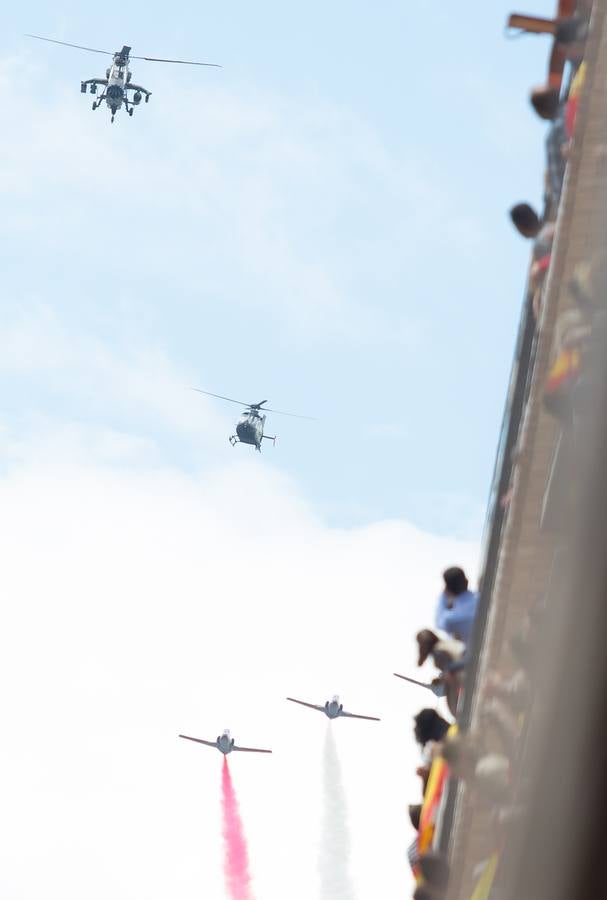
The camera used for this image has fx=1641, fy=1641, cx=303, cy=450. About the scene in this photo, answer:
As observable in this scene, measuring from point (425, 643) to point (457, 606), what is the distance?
3.80ft

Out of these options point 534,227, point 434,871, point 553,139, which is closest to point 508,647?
point 434,871

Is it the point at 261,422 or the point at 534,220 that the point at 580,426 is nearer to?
the point at 534,220

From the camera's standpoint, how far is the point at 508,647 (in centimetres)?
1609

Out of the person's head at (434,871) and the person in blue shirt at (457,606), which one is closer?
the person's head at (434,871)

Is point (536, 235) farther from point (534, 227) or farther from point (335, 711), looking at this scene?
point (335, 711)

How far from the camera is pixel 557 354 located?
15664 mm

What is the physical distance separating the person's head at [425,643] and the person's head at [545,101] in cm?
558

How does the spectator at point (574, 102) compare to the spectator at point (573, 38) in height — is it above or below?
below

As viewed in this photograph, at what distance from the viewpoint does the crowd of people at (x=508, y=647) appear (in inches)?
555

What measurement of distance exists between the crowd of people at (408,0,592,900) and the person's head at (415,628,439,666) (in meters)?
0.01

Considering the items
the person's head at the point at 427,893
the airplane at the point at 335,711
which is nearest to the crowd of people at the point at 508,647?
the person's head at the point at 427,893

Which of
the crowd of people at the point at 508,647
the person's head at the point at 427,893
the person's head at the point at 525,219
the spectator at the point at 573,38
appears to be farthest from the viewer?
the spectator at the point at 573,38

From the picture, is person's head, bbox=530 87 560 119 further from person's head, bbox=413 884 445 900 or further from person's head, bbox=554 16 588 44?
person's head, bbox=413 884 445 900

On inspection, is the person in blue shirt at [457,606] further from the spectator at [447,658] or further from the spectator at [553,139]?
the spectator at [553,139]
